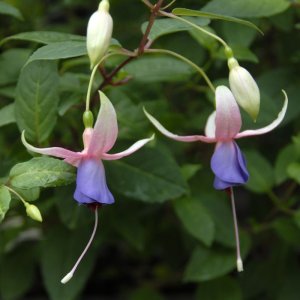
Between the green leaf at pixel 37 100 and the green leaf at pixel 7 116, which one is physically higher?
the green leaf at pixel 37 100

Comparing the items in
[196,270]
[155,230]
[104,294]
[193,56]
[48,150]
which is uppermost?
[48,150]

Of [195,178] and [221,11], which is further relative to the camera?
[195,178]

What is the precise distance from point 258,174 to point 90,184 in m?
0.59

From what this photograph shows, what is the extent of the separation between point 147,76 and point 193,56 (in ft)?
0.67

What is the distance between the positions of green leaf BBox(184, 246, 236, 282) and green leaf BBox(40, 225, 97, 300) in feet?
0.65

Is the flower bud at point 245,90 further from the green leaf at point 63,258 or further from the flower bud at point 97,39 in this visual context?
the green leaf at point 63,258

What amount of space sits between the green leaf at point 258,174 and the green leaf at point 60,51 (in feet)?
1.74

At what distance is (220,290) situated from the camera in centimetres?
140

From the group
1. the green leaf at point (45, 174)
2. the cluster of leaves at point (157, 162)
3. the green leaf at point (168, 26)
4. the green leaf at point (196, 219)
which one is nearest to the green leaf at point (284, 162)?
the cluster of leaves at point (157, 162)

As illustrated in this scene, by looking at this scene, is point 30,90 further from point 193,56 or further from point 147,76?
point 193,56

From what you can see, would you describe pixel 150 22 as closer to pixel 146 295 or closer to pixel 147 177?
pixel 147 177

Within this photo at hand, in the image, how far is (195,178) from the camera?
1383 mm

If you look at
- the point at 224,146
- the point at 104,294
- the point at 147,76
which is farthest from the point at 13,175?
the point at 104,294

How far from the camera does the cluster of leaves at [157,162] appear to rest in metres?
1.05
